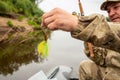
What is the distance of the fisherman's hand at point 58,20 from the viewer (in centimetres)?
225

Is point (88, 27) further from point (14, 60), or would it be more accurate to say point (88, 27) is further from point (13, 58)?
point (13, 58)

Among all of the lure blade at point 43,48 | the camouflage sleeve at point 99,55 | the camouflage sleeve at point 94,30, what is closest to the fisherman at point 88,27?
the camouflage sleeve at point 94,30

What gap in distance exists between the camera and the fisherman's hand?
2.25 m

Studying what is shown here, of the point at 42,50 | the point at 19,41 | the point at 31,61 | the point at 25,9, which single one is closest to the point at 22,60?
the point at 31,61

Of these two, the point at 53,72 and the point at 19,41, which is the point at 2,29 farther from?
the point at 53,72

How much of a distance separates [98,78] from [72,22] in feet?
8.22

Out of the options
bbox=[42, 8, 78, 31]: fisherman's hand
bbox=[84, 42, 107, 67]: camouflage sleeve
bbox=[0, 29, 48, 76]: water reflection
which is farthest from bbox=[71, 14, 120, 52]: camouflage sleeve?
bbox=[0, 29, 48, 76]: water reflection

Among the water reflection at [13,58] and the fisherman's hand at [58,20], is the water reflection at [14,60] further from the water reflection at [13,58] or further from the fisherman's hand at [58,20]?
the fisherman's hand at [58,20]

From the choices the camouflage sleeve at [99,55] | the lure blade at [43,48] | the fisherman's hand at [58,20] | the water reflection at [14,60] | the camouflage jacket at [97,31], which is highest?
the fisherman's hand at [58,20]

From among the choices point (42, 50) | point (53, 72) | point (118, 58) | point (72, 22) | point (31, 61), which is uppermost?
point (72, 22)

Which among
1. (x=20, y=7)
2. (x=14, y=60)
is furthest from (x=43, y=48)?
(x=20, y=7)

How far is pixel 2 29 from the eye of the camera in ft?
68.0

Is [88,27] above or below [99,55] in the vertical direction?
above

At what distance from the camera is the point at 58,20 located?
2258 mm
